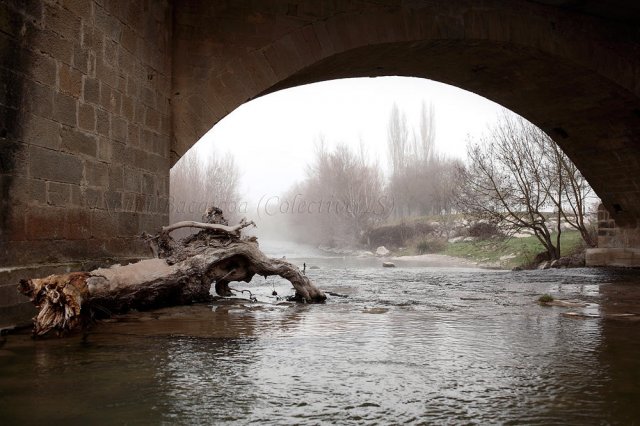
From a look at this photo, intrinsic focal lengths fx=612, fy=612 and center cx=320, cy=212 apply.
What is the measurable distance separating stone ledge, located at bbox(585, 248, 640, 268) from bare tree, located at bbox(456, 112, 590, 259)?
117 inches

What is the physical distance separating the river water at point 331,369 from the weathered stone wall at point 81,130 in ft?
3.31

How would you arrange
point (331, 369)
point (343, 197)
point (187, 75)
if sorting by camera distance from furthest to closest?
point (343, 197), point (187, 75), point (331, 369)

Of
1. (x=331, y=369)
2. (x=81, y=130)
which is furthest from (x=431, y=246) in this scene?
(x=331, y=369)

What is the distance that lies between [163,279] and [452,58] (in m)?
6.28

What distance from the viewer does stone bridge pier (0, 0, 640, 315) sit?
5.18 m

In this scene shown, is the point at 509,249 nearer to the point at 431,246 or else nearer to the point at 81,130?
the point at 431,246

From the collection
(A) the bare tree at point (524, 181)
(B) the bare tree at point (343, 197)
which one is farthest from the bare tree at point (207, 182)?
(A) the bare tree at point (524, 181)

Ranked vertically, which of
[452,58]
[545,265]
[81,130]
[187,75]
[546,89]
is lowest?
[545,265]

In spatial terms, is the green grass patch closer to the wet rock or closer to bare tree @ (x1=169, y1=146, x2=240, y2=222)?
the wet rock

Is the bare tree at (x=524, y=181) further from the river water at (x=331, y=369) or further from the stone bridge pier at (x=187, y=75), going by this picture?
the river water at (x=331, y=369)

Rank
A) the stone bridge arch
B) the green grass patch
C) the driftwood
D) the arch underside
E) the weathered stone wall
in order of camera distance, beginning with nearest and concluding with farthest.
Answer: the driftwood
the weathered stone wall
the stone bridge arch
the arch underside
the green grass patch

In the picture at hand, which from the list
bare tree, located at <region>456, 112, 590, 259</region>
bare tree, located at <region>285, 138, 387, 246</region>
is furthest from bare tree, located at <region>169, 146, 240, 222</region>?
bare tree, located at <region>456, 112, 590, 259</region>

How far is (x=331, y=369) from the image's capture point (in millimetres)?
3402

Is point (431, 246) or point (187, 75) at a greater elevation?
point (187, 75)
